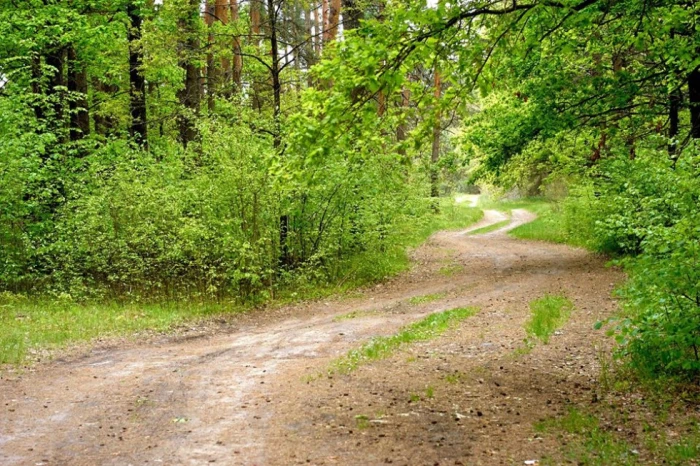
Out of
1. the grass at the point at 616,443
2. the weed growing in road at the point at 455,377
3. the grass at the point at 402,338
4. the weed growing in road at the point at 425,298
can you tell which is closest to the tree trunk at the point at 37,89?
the weed growing in road at the point at 425,298

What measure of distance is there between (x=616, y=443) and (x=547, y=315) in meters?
5.74

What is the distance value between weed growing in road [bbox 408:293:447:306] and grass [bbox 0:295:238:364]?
3.96 m

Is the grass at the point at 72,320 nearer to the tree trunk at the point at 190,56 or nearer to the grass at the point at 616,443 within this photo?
the tree trunk at the point at 190,56

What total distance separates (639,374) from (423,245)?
1800 cm

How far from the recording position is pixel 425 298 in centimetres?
1384

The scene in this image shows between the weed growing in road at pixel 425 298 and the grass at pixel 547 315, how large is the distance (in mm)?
2322

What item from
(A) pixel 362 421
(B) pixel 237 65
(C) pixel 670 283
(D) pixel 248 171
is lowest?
(A) pixel 362 421

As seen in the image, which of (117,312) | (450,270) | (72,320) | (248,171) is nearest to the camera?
(72,320)

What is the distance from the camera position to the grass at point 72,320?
10148 mm

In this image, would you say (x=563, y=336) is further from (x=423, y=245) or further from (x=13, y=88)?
(x=423, y=245)

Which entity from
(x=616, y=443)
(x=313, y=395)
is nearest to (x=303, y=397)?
(x=313, y=395)

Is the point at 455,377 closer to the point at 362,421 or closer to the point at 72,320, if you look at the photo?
the point at 362,421

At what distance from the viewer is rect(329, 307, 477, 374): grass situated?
8602 millimetres

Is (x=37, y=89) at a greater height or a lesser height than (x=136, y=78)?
lesser
